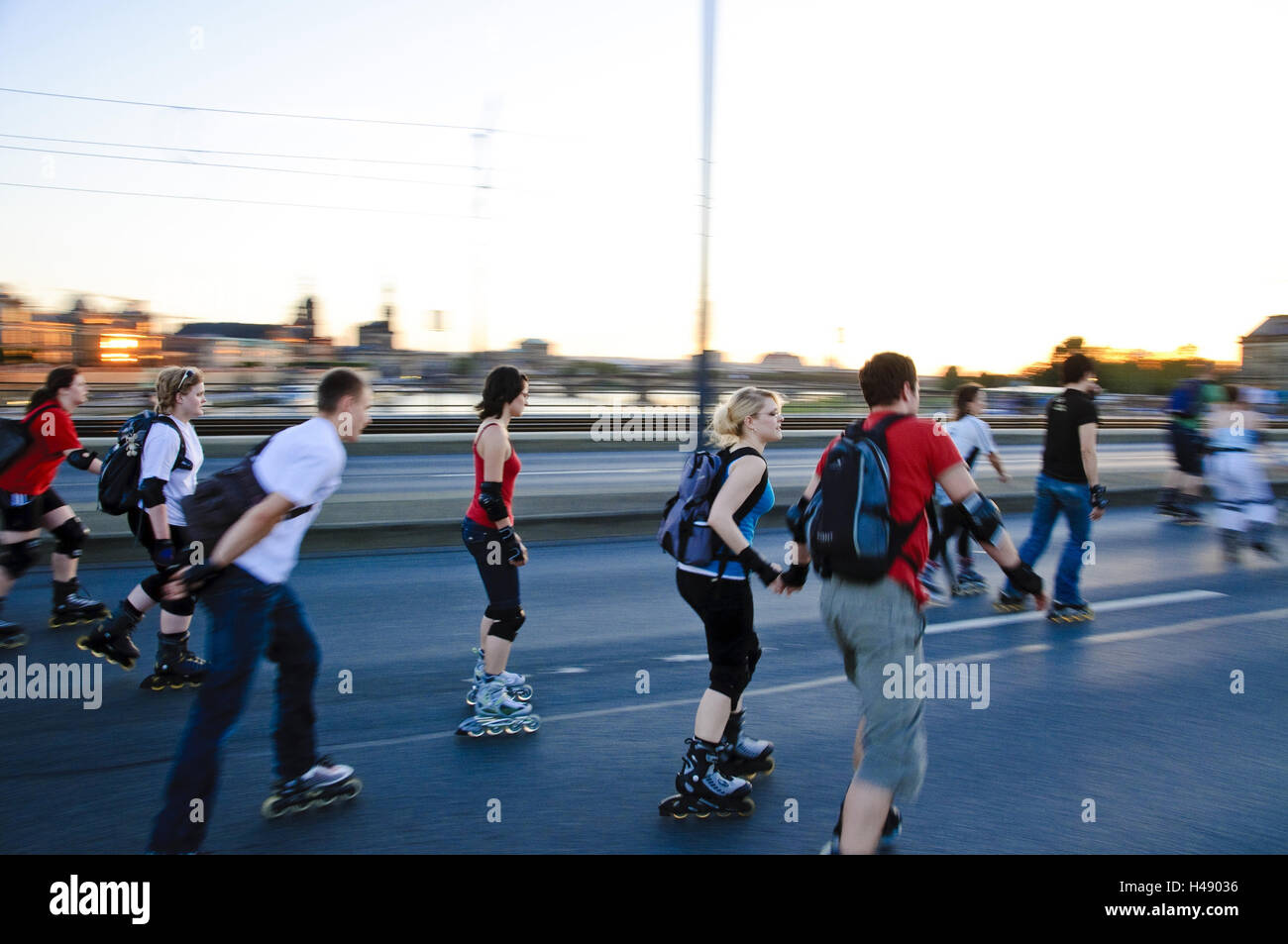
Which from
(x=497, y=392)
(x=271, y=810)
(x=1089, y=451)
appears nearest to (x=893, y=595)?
(x=497, y=392)

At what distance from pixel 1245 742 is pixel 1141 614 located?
286 cm

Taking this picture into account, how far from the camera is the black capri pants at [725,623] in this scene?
3.91 meters

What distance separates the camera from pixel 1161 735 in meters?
4.80

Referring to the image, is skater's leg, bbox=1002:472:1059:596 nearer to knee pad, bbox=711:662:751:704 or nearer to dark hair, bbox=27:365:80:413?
knee pad, bbox=711:662:751:704

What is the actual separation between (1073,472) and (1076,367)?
78cm

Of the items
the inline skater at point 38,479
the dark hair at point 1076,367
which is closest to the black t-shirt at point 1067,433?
the dark hair at point 1076,367

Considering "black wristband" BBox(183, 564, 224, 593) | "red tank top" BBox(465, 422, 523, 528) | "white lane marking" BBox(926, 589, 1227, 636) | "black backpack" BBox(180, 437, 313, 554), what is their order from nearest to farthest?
1. "black wristband" BBox(183, 564, 224, 593)
2. "black backpack" BBox(180, 437, 313, 554)
3. "red tank top" BBox(465, 422, 523, 528)
4. "white lane marking" BBox(926, 589, 1227, 636)

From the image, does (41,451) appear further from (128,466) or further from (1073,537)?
(1073,537)

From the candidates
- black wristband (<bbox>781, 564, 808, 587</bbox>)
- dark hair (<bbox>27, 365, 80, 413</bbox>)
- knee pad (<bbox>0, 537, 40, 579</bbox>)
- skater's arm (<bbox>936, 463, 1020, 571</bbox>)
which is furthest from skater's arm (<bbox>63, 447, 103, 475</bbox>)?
skater's arm (<bbox>936, 463, 1020, 571</bbox>)

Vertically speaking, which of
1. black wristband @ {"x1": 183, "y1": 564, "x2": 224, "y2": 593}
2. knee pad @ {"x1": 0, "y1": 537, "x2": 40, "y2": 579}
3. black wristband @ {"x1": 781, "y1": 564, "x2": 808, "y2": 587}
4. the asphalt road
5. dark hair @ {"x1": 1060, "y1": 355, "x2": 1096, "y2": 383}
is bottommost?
the asphalt road

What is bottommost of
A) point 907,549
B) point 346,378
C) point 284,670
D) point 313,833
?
point 313,833

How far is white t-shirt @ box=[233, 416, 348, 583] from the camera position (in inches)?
133
